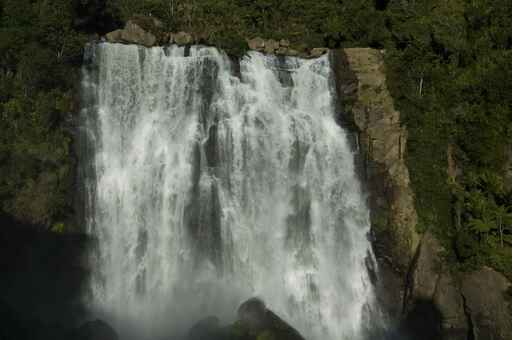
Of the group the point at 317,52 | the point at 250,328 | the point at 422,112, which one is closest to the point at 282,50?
the point at 317,52

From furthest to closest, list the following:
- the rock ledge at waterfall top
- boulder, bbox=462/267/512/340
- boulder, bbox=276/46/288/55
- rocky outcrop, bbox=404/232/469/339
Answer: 1. boulder, bbox=276/46/288/55
2. the rock ledge at waterfall top
3. rocky outcrop, bbox=404/232/469/339
4. boulder, bbox=462/267/512/340

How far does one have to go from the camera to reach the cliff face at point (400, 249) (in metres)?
24.7

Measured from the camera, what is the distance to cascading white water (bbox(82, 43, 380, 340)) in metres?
25.5

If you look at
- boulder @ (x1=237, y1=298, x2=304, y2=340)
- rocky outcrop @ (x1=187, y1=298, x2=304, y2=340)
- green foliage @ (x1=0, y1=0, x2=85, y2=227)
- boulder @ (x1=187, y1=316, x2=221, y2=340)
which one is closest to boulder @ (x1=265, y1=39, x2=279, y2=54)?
green foliage @ (x1=0, y1=0, x2=85, y2=227)

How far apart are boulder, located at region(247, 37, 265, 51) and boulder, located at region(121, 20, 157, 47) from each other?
248 inches

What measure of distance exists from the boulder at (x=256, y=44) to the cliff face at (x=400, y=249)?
18.7 ft

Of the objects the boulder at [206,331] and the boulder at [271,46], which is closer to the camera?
the boulder at [206,331]

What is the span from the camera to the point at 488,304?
79.4 ft

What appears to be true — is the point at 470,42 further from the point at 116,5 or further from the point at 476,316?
the point at 116,5

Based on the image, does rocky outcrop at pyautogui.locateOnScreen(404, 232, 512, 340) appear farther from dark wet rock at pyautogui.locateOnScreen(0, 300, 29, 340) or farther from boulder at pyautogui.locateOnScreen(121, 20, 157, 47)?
boulder at pyautogui.locateOnScreen(121, 20, 157, 47)

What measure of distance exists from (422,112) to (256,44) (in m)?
11.5

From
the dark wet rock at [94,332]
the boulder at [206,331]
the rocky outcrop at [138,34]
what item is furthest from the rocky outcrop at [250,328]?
the rocky outcrop at [138,34]

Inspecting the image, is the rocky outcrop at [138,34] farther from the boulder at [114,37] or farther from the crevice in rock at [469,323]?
the crevice in rock at [469,323]

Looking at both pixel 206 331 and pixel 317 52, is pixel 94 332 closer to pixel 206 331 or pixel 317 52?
pixel 206 331
